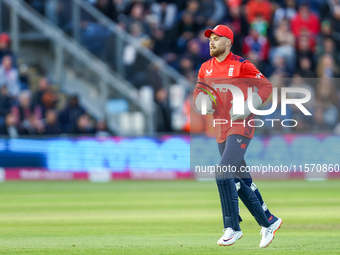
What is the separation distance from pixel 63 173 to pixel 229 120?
12.7 meters

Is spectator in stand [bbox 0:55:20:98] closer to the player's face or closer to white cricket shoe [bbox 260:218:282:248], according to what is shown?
the player's face

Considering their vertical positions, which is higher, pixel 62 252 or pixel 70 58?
pixel 70 58

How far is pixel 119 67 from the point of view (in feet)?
63.5

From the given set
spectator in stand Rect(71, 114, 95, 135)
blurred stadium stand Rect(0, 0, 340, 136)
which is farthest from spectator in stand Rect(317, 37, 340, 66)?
spectator in stand Rect(71, 114, 95, 135)

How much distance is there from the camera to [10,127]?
18891 millimetres

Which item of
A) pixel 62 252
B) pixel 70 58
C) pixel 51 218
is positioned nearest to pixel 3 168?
pixel 70 58

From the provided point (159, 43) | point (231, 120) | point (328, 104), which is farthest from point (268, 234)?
point (159, 43)

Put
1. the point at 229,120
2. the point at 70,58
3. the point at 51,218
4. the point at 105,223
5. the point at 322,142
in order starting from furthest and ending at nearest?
the point at 70,58 < the point at 322,142 < the point at 51,218 < the point at 105,223 < the point at 229,120

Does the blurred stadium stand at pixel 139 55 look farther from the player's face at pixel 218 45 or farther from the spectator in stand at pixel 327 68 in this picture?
the player's face at pixel 218 45

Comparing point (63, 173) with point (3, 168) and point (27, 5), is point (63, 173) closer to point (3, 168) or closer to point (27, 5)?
point (3, 168)

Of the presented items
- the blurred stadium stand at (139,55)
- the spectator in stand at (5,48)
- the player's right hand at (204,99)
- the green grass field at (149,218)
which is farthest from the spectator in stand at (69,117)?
the player's right hand at (204,99)

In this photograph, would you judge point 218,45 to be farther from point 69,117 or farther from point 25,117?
point 25,117

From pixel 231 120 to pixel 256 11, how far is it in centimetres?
1563

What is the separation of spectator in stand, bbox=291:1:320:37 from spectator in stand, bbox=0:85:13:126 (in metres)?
9.61
